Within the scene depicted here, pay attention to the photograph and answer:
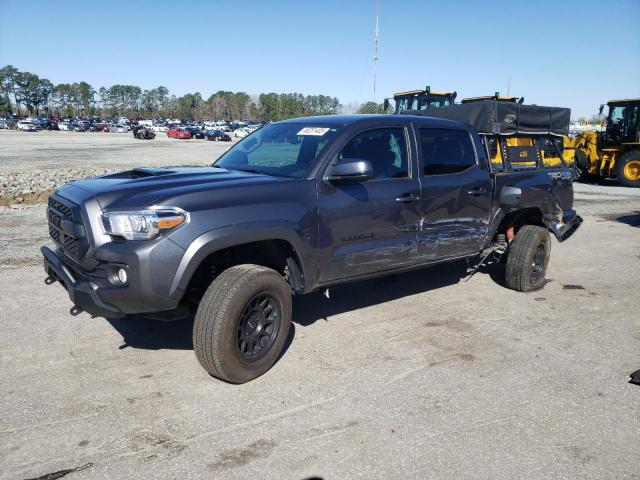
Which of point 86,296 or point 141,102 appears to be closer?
point 86,296

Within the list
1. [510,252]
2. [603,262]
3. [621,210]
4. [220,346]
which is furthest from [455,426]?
[621,210]

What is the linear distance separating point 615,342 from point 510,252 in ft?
5.29

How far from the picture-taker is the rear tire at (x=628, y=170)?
1738cm

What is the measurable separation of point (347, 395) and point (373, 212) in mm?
1515

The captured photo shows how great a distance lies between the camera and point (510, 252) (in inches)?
233

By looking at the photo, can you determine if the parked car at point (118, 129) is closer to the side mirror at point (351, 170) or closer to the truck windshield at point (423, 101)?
the truck windshield at point (423, 101)

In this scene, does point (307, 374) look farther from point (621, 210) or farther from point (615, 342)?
point (621, 210)

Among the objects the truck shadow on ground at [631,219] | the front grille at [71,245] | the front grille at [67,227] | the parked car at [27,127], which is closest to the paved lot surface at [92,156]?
the front grille at [67,227]

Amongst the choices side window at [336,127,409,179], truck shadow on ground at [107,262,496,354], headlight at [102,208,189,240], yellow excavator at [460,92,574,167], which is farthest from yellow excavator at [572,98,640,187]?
headlight at [102,208,189,240]

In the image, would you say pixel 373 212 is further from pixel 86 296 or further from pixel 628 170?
pixel 628 170

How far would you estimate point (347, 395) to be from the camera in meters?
3.52

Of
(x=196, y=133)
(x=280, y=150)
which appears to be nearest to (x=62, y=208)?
(x=280, y=150)

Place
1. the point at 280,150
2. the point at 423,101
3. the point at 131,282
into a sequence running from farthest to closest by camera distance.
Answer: the point at 423,101
the point at 280,150
the point at 131,282

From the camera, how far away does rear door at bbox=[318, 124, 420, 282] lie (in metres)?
4.04
